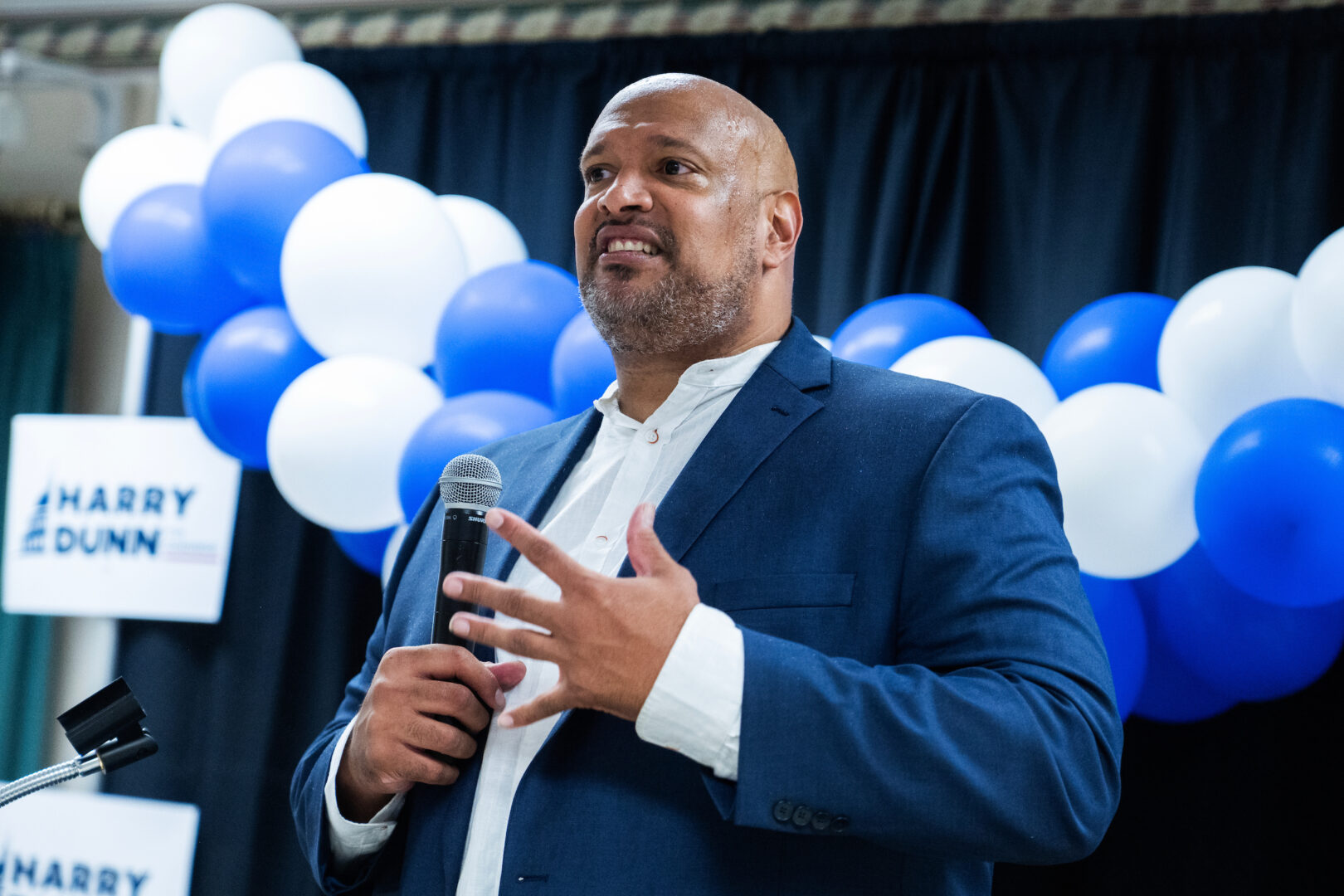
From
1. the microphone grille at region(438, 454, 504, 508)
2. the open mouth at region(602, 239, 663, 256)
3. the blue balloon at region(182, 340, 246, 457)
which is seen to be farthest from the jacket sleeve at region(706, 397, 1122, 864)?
the blue balloon at region(182, 340, 246, 457)

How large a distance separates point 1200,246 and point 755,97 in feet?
4.02

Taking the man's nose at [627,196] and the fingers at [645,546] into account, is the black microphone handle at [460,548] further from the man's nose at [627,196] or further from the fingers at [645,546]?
the man's nose at [627,196]

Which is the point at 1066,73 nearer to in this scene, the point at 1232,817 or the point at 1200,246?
the point at 1200,246

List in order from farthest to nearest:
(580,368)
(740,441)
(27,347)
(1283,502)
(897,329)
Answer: (27,347), (897,329), (580,368), (1283,502), (740,441)

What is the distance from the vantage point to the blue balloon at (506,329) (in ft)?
7.58

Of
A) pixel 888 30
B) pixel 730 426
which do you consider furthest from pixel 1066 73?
pixel 730 426

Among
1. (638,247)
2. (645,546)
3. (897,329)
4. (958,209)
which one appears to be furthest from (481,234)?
(645,546)

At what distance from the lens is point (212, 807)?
3176mm

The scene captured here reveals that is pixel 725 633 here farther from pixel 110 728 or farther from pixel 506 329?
pixel 506 329

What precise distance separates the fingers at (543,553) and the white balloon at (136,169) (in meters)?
2.26

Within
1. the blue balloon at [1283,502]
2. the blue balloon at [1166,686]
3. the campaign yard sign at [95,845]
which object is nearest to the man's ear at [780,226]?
the blue balloon at [1283,502]

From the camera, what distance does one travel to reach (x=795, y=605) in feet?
3.57

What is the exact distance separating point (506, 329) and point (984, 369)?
2.99ft

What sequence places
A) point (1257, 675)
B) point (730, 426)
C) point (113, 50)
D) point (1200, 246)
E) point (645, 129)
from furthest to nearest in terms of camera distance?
point (113, 50) → point (1200, 246) → point (1257, 675) → point (645, 129) → point (730, 426)
